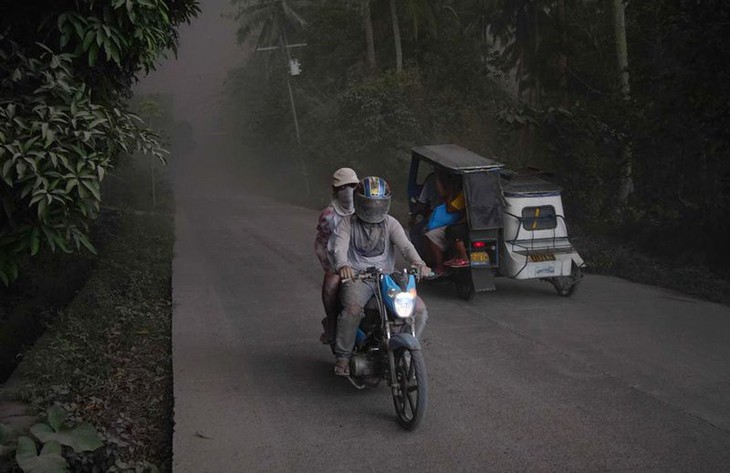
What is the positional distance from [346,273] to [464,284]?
4526 mm

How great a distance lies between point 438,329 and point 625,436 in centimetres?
329

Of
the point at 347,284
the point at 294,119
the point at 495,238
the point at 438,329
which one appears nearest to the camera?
the point at 347,284

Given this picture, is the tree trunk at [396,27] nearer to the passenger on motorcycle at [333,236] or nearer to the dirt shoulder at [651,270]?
the dirt shoulder at [651,270]

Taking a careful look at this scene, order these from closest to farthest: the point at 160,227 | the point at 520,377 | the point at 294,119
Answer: the point at 520,377, the point at 160,227, the point at 294,119

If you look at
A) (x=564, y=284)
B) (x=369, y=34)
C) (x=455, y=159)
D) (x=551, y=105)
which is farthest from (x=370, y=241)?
(x=369, y=34)

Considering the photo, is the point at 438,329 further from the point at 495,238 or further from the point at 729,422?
the point at 729,422

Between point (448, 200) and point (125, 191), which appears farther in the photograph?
point (125, 191)

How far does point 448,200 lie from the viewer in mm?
10078

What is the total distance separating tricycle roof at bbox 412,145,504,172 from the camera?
9484 millimetres

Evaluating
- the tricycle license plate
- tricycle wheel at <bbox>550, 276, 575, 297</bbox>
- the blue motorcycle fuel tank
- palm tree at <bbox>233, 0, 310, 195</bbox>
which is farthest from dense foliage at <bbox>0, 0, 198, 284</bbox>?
palm tree at <bbox>233, 0, 310, 195</bbox>

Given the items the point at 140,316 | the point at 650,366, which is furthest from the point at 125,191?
the point at 650,366

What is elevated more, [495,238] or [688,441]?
[495,238]

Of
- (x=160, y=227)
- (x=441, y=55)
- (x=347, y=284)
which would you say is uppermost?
(x=441, y=55)

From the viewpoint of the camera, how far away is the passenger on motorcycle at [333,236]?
240 inches
